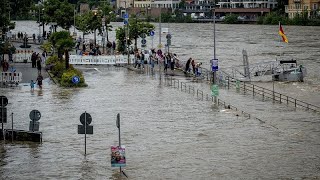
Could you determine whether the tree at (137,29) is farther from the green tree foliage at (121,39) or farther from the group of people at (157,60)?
the group of people at (157,60)

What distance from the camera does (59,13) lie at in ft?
299

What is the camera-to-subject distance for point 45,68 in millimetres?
58969

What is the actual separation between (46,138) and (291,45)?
8279 cm

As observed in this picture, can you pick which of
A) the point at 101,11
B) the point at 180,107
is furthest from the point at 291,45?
the point at 180,107

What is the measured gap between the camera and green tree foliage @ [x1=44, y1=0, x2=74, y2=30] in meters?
91.7

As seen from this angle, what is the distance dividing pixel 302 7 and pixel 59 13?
112 meters

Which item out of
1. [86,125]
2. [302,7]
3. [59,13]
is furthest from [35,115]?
[302,7]

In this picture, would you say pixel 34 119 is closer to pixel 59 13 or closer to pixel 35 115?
pixel 35 115

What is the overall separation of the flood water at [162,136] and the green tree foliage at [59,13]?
39315 mm

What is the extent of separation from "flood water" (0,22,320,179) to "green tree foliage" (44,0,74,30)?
39.3 meters

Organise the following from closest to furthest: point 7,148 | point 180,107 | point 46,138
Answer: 1. point 7,148
2. point 46,138
3. point 180,107

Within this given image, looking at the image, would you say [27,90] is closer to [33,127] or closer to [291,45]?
[33,127]

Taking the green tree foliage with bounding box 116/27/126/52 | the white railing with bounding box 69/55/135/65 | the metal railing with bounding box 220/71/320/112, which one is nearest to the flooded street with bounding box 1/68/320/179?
the metal railing with bounding box 220/71/320/112

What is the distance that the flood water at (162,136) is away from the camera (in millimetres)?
27453
